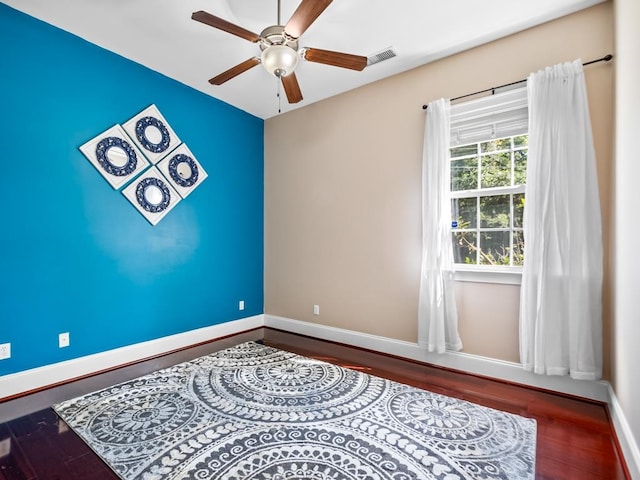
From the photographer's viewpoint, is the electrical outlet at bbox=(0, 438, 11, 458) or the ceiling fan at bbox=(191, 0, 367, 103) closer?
the electrical outlet at bbox=(0, 438, 11, 458)

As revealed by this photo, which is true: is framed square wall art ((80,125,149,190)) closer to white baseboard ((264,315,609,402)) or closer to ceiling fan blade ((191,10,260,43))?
ceiling fan blade ((191,10,260,43))

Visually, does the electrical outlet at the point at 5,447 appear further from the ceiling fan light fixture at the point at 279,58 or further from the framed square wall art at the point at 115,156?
the ceiling fan light fixture at the point at 279,58

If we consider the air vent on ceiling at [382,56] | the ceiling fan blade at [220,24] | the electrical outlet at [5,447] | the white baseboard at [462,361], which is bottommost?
the electrical outlet at [5,447]

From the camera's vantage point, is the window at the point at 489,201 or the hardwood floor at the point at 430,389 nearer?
the hardwood floor at the point at 430,389

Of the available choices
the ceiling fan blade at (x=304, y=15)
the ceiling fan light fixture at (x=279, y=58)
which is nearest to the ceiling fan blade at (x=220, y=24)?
the ceiling fan light fixture at (x=279, y=58)

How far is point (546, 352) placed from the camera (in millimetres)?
2418

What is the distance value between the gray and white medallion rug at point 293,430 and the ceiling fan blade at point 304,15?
254cm

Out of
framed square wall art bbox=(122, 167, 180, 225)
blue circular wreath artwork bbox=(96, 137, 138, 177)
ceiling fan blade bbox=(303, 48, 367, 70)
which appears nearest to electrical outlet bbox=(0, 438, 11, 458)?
framed square wall art bbox=(122, 167, 180, 225)

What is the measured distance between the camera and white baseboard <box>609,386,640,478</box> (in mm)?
1537

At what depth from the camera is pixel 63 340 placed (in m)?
2.73

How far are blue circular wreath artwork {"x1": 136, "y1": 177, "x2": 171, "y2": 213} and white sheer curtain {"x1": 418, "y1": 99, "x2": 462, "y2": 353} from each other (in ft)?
Result: 8.93

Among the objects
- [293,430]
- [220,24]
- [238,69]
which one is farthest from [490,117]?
[293,430]

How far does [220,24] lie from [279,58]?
0.41 meters

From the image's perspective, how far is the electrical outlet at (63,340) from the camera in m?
2.71
